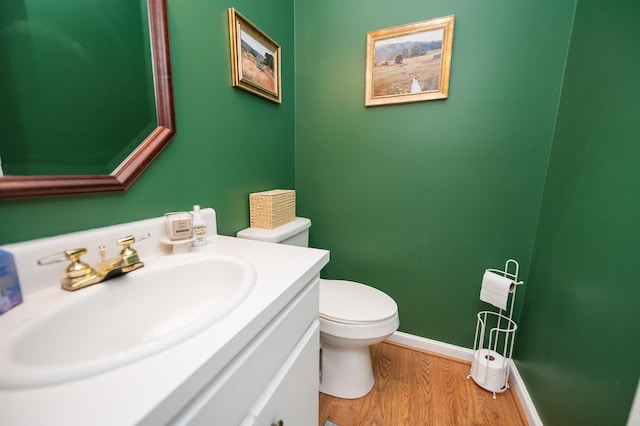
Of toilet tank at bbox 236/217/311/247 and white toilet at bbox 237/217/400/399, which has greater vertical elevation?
toilet tank at bbox 236/217/311/247

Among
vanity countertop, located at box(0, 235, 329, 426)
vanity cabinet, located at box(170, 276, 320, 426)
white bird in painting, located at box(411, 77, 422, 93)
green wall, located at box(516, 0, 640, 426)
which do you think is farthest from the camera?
white bird in painting, located at box(411, 77, 422, 93)

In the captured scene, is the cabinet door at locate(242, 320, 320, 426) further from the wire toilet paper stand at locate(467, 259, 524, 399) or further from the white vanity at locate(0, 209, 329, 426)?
the wire toilet paper stand at locate(467, 259, 524, 399)

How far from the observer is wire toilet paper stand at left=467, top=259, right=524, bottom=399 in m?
1.22

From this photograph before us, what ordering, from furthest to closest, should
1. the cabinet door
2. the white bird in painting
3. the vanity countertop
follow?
the white bird in painting
the cabinet door
the vanity countertop

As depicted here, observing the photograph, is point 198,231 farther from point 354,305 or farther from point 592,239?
point 592,239

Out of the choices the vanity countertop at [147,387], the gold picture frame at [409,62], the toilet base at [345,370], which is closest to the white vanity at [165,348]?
the vanity countertop at [147,387]

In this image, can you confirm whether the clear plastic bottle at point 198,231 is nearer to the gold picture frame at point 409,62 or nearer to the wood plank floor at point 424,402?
the wood plank floor at point 424,402

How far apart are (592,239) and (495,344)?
0.80 meters

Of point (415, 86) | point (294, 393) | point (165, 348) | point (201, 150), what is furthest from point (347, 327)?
point (415, 86)

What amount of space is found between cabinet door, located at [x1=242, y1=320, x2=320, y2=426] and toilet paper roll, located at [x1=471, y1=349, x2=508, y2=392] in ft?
2.99

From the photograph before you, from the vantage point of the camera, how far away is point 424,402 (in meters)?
Result: 1.17

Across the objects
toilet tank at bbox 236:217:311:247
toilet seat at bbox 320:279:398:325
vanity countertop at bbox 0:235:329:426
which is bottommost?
toilet seat at bbox 320:279:398:325

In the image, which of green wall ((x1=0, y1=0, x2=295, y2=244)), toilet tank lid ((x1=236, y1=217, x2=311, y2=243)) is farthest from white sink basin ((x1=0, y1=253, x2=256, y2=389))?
toilet tank lid ((x1=236, y1=217, x2=311, y2=243))

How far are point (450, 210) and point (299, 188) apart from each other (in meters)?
0.89
